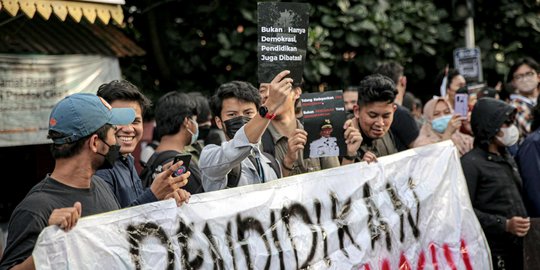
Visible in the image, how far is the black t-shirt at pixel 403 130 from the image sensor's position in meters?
6.89

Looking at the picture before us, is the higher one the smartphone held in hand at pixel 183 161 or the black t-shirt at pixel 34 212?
the smartphone held in hand at pixel 183 161

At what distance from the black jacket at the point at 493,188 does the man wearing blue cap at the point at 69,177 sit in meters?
2.90

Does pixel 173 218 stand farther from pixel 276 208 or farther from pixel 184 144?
pixel 184 144

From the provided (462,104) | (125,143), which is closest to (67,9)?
(125,143)

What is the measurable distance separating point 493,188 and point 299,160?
1.62 metres

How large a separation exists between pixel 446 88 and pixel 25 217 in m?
5.42

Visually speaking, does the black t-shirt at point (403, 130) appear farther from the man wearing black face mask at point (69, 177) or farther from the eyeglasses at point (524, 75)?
the man wearing black face mask at point (69, 177)

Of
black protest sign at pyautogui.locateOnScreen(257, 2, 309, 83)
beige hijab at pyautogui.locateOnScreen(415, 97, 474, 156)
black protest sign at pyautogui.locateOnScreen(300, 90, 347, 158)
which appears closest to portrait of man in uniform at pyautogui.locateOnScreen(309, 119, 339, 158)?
black protest sign at pyautogui.locateOnScreen(300, 90, 347, 158)

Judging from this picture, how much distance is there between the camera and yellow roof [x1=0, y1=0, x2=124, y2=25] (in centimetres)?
632

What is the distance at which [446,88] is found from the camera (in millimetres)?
8008

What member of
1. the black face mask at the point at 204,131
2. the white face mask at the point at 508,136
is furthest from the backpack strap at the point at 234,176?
the black face mask at the point at 204,131

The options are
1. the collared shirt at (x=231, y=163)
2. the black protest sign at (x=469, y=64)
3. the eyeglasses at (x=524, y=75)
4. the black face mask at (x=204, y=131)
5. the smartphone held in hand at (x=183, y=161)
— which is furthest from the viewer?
the black protest sign at (x=469, y=64)

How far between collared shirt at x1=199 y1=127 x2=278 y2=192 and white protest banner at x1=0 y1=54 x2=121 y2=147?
355cm

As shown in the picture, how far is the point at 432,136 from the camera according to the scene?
6777 mm
